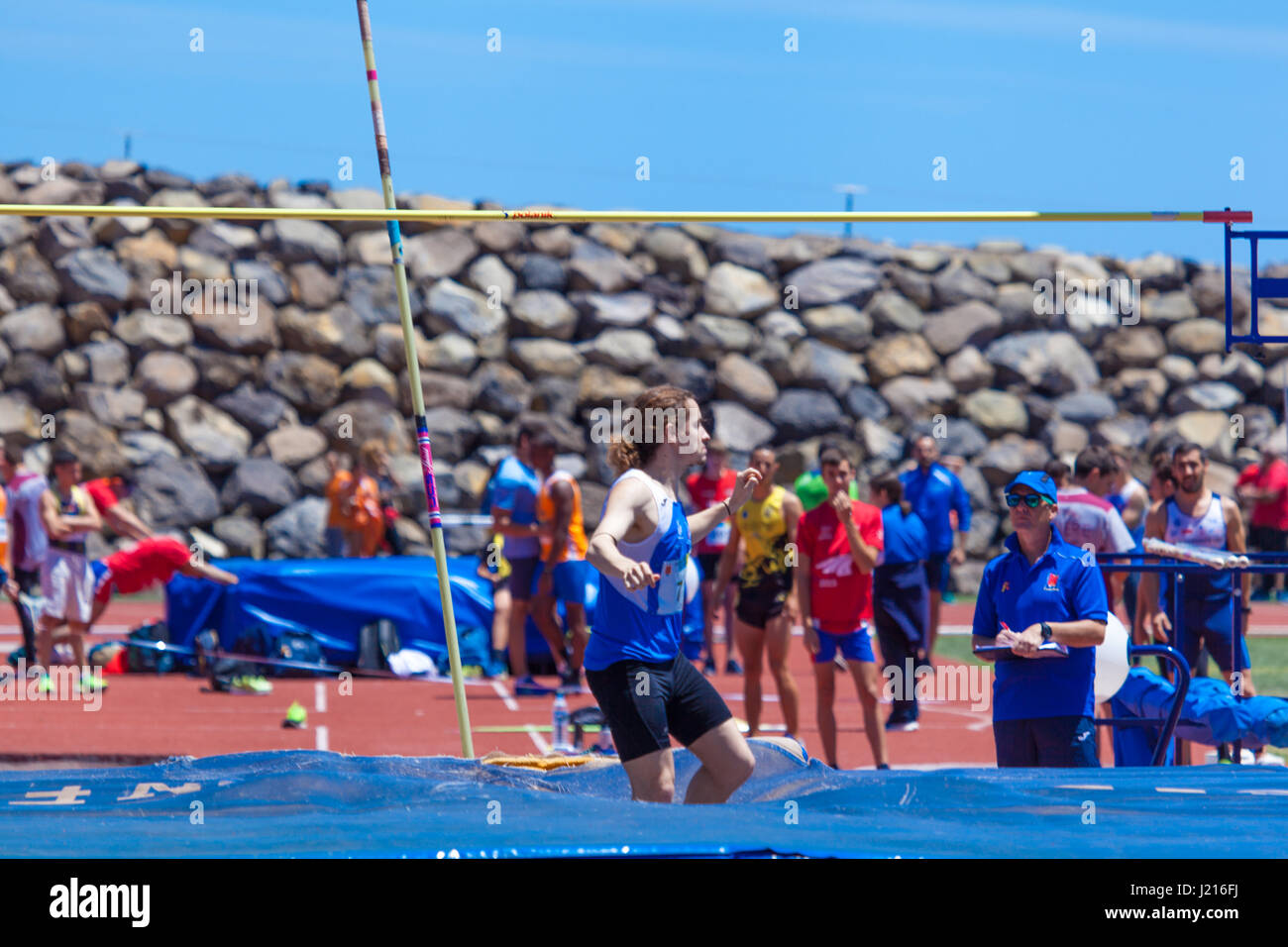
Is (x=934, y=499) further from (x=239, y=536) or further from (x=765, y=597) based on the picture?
(x=239, y=536)

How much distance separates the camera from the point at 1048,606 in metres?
5.98

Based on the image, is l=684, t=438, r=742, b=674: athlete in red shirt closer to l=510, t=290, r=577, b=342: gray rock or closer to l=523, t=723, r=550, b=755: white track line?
l=523, t=723, r=550, b=755: white track line

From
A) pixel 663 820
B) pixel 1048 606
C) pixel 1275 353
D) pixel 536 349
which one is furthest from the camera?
pixel 1275 353

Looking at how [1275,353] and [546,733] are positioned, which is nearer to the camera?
[546,733]

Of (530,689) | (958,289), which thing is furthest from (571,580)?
(958,289)

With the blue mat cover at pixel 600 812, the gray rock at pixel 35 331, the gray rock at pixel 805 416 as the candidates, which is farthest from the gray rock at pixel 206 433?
the blue mat cover at pixel 600 812

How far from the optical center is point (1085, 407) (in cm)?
2355

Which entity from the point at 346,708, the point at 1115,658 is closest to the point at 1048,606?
the point at 1115,658

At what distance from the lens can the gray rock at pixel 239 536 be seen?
2034 cm

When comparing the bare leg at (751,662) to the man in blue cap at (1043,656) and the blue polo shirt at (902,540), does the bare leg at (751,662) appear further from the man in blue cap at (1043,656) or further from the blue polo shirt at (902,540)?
the man in blue cap at (1043,656)

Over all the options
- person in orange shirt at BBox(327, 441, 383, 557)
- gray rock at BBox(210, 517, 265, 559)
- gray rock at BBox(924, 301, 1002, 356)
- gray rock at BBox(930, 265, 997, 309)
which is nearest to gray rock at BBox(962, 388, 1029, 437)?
gray rock at BBox(924, 301, 1002, 356)

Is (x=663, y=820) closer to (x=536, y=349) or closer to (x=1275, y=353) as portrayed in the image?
(x=536, y=349)

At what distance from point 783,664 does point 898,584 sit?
130 cm
